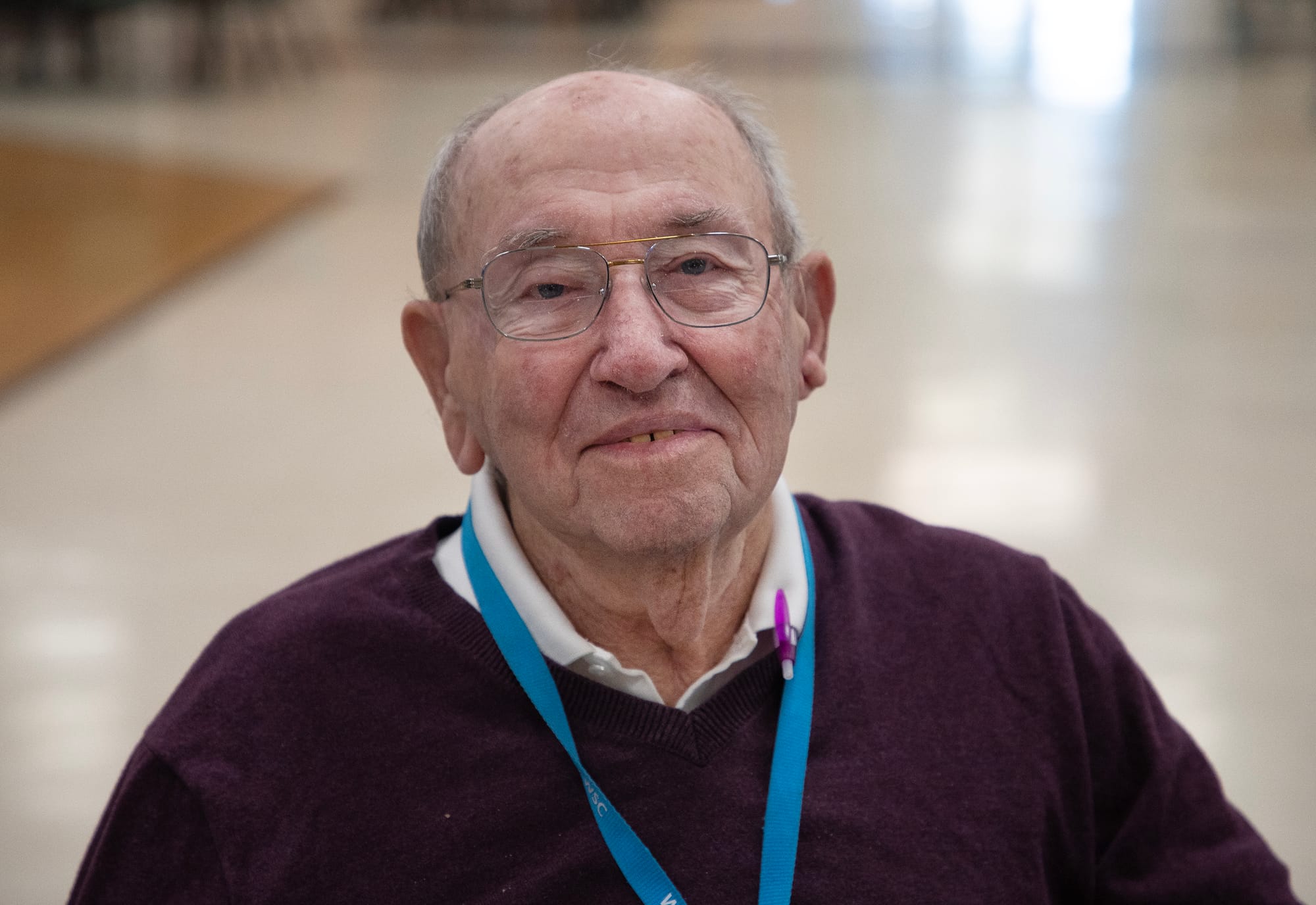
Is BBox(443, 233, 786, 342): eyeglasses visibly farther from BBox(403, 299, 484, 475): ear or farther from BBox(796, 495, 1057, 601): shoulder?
BBox(796, 495, 1057, 601): shoulder

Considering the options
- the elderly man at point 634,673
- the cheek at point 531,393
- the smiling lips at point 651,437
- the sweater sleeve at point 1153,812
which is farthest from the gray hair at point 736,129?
the sweater sleeve at point 1153,812

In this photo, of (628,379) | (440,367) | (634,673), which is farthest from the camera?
(440,367)

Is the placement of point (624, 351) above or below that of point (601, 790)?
above

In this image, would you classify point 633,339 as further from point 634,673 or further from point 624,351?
point 634,673

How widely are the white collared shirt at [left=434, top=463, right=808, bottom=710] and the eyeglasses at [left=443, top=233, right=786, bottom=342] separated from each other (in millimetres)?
226

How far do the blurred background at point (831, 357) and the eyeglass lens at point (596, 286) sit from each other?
0.27m

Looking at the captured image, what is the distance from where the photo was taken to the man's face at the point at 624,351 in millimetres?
1170

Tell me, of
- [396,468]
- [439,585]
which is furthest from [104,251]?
[439,585]

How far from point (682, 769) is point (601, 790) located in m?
0.08

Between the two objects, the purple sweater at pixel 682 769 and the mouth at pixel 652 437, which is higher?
the mouth at pixel 652 437

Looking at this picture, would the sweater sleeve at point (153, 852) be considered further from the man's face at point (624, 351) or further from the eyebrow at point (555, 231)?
the eyebrow at point (555, 231)

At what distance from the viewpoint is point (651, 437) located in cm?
118

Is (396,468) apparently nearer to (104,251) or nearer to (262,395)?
(262,395)

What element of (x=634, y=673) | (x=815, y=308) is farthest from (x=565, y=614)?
(x=815, y=308)
